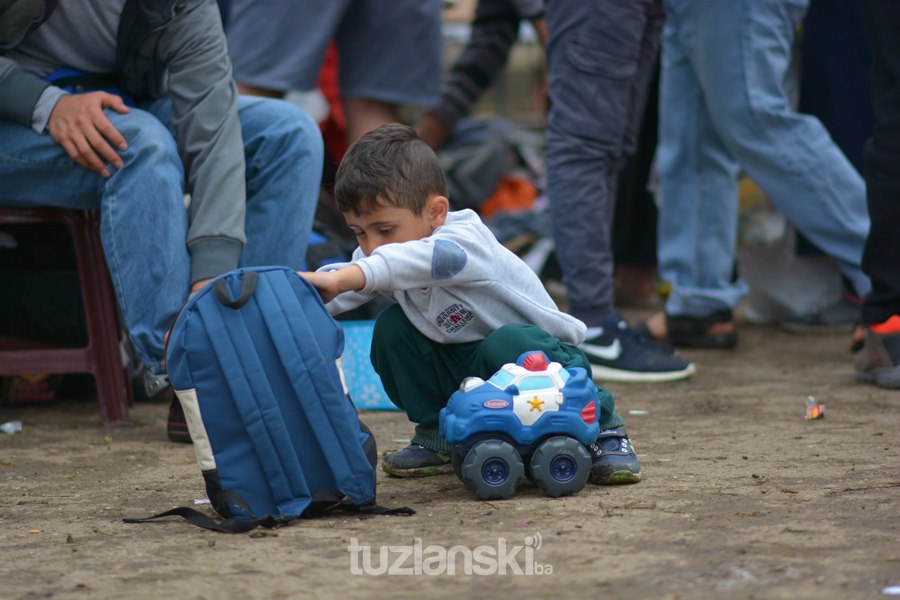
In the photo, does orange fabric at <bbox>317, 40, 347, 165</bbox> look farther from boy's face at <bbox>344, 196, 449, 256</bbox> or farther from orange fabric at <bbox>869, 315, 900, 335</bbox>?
boy's face at <bbox>344, 196, 449, 256</bbox>

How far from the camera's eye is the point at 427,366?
2592 mm

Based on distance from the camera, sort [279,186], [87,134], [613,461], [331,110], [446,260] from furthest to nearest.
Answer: [331,110], [279,186], [87,134], [613,461], [446,260]

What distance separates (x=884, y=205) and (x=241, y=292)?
1895mm

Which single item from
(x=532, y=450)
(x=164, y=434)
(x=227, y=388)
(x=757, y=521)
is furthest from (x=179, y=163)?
(x=757, y=521)

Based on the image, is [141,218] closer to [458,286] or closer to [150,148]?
[150,148]

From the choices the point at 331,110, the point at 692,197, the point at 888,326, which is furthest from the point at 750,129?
the point at 331,110

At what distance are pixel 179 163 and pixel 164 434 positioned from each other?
706 mm

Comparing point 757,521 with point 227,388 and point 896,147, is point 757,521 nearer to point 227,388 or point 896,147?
point 227,388

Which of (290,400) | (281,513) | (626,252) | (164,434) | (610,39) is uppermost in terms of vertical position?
(610,39)

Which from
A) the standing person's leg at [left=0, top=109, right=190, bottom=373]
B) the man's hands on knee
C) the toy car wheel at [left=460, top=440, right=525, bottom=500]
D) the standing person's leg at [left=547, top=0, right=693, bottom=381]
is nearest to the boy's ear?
the toy car wheel at [left=460, top=440, right=525, bottom=500]

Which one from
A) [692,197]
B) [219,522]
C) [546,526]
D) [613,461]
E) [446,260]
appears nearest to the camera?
[546,526]

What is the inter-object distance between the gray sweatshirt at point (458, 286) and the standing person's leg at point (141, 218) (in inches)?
24.2

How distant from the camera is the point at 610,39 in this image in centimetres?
358

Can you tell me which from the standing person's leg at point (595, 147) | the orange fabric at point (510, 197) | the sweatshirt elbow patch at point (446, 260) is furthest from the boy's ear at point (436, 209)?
the orange fabric at point (510, 197)
